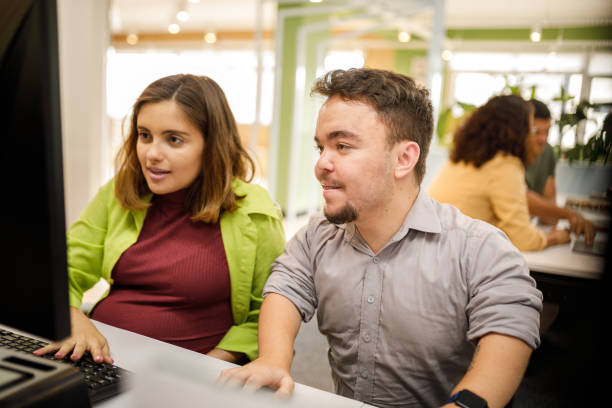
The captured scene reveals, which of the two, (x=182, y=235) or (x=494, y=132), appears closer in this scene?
(x=182, y=235)

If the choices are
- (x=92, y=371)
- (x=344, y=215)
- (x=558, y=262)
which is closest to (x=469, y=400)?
(x=344, y=215)

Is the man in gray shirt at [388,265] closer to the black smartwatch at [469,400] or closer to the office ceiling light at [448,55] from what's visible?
the black smartwatch at [469,400]

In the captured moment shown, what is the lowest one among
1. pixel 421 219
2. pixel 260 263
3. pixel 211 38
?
pixel 260 263

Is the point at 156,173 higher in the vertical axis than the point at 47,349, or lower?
higher

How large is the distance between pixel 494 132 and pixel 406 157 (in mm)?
1443

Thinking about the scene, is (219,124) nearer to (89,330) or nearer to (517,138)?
(89,330)

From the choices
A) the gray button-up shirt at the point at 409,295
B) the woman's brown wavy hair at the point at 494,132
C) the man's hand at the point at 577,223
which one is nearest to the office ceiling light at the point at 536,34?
the woman's brown wavy hair at the point at 494,132

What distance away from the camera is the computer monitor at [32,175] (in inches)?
18.4

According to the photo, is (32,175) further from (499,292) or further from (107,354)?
(499,292)

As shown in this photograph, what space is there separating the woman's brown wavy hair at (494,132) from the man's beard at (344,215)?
150 centimetres

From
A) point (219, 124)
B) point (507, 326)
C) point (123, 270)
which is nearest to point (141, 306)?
point (123, 270)

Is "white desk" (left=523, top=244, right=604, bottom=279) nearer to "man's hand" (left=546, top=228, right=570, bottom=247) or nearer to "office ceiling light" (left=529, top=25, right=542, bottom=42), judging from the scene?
"man's hand" (left=546, top=228, right=570, bottom=247)

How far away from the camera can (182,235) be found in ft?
4.52

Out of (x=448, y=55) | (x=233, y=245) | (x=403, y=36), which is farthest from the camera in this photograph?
(x=403, y=36)
